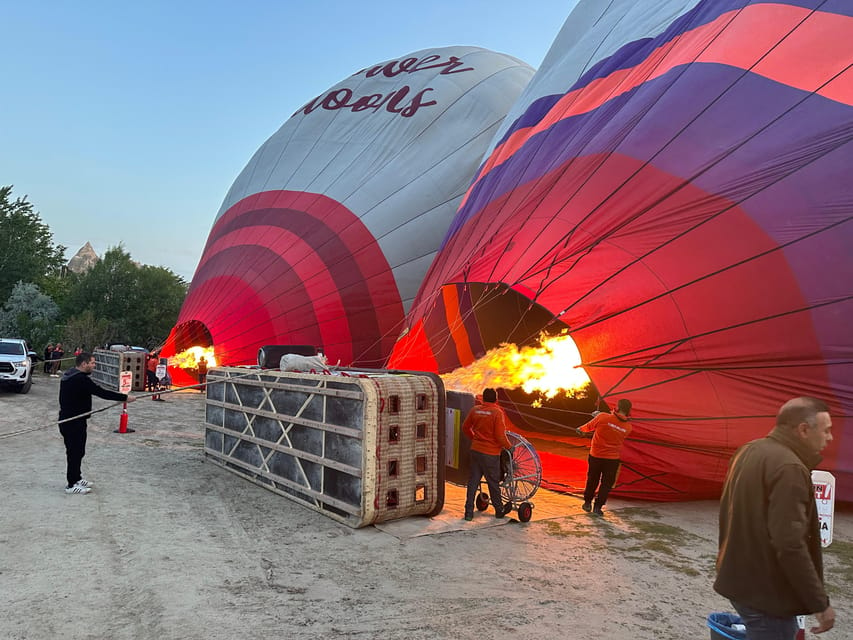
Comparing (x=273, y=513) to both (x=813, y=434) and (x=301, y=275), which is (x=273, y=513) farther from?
(x=301, y=275)

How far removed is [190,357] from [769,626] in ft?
49.2

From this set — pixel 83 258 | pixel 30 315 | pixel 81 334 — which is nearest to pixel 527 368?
pixel 81 334

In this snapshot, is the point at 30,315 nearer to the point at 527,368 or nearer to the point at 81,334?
the point at 81,334

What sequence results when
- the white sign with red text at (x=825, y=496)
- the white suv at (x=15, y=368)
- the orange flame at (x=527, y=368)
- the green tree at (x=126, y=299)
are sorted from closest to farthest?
the white sign with red text at (x=825, y=496)
the orange flame at (x=527, y=368)
the white suv at (x=15, y=368)
the green tree at (x=126, y=299)

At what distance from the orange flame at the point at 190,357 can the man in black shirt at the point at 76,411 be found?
826 cm

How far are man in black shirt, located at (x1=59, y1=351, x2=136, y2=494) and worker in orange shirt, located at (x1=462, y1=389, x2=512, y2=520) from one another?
346 centimetres

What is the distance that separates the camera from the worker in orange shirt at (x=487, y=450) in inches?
250

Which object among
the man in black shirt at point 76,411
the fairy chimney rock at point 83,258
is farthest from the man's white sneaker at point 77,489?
the fairy chimney rock at point 83,258

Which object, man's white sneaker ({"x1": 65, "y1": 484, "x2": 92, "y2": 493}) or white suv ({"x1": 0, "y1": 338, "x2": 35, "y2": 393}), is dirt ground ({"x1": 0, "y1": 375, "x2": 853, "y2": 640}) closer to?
man's white sneaker ({"x1": 65, "y1": 484, "x2": 92, "y2": 493})

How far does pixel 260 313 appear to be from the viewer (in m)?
13.9

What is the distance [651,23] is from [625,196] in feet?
11.2

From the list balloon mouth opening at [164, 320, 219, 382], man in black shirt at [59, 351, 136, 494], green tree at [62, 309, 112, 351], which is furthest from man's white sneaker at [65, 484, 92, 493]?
green tree at [62, 309, 112, 351]

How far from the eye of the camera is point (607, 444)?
6656mm

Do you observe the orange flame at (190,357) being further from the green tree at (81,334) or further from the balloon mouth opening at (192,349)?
the green tree at (81,334)
